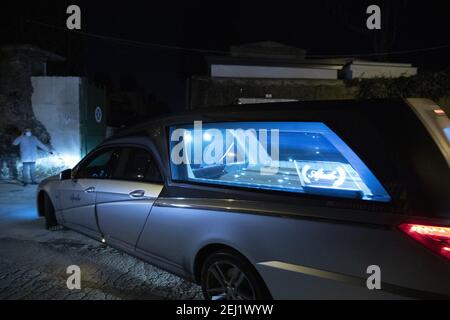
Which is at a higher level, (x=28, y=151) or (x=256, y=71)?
(x=256, y=71)

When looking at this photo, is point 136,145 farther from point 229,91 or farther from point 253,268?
point 229,91

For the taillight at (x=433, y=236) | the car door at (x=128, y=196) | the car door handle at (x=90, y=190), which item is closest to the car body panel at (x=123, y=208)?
the car door at (x=128, y=196)

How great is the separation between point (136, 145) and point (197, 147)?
0.82 m

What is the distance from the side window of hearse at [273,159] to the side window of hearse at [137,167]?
1.06 feet

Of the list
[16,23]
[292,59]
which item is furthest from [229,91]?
[16,23]

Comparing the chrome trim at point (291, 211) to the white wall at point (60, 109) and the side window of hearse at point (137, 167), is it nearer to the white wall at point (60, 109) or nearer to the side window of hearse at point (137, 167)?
the side window of hearse at point (137, 167)

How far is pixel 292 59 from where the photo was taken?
21.0 meters

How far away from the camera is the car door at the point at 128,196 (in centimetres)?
392

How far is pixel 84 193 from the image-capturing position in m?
4.93


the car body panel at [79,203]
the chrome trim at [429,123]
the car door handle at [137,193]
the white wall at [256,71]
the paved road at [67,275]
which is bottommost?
the paved road at [67,275]

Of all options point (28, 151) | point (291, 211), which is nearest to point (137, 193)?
point (291, 211)

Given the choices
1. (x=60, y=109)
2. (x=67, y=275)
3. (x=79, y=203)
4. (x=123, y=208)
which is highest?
(x=60, y=109)

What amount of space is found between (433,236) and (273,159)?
1496mm

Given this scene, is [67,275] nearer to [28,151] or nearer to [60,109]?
[28,151]
